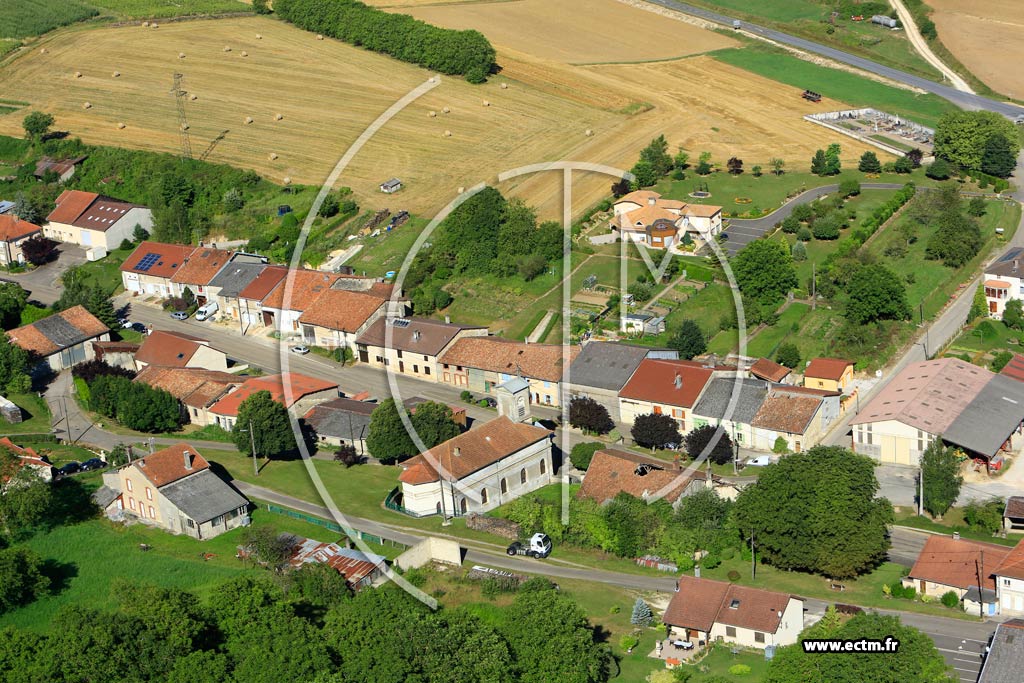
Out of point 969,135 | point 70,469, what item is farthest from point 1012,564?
point 969,135

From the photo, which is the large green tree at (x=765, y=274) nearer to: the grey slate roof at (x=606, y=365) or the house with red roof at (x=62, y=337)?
the grey slate roof at (x=606, y=365)

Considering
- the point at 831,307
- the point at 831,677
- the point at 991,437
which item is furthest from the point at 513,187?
the point at 831,677

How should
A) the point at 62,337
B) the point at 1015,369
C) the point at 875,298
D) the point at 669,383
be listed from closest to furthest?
the point at 669,383, the point at 1015,369, the point at 875,298, the point at 62,337

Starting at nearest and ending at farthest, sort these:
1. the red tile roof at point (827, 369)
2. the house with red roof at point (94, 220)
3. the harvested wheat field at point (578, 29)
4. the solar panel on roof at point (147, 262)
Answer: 1. the red tile roof at point (827, 369)
2. the solar panel on roof at point (147, 262)
3. the house with red roof at point (94, 220)
4. the harvested wheat field at point (578, 29)

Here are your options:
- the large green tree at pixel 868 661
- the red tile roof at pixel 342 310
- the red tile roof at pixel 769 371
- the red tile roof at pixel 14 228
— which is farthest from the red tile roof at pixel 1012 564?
the red tile roof at pixel 14 228

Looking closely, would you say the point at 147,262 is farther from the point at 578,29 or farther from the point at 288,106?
the point at 578,29

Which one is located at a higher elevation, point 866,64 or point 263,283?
point 866,64

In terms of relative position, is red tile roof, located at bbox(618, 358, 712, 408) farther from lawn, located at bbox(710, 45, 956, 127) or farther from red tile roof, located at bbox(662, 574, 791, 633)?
lawn, located at bbox(710, 45, 956, 127)
